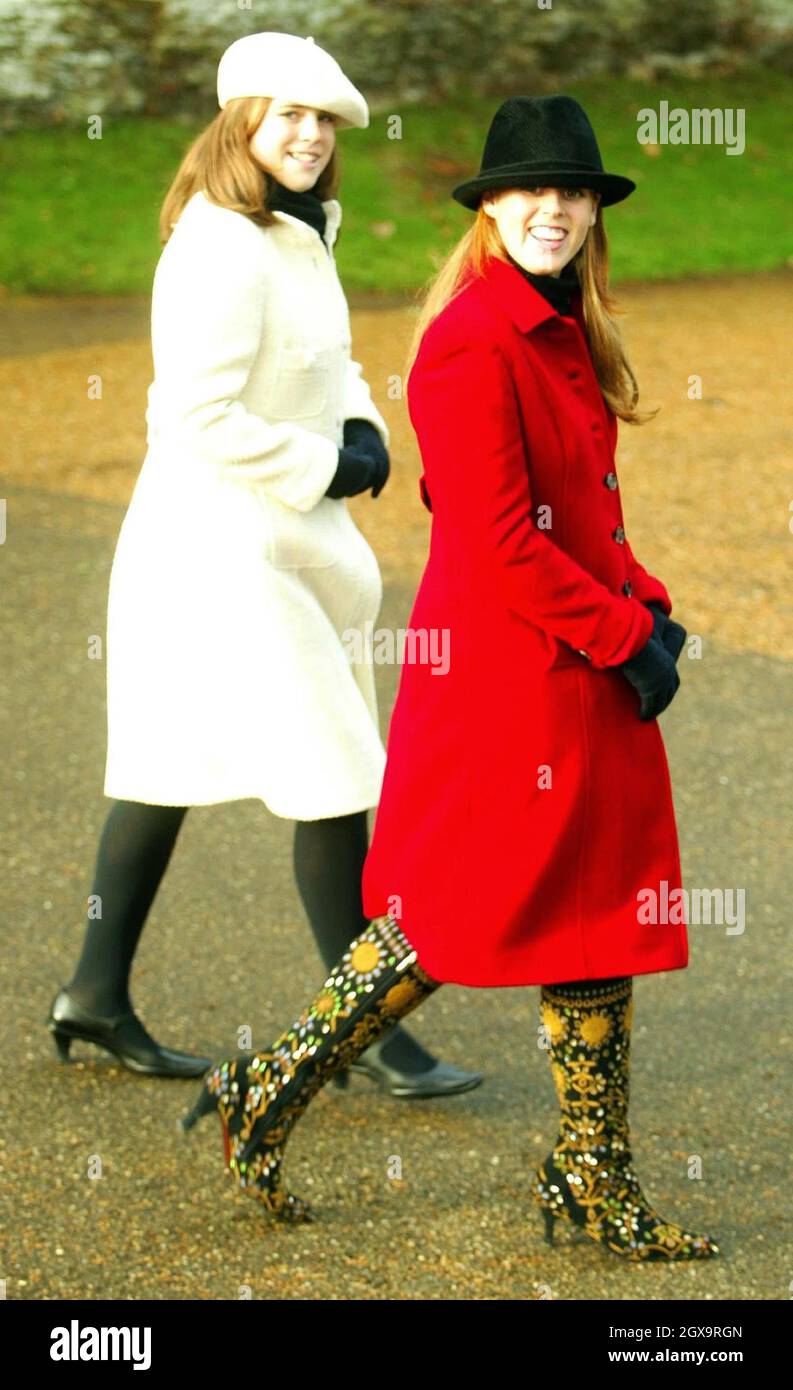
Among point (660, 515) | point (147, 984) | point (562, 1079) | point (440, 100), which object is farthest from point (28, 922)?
point (440, 100)

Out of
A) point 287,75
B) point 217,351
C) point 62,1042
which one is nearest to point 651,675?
point 217,351

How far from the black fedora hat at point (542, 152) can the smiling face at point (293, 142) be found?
23.9 inches

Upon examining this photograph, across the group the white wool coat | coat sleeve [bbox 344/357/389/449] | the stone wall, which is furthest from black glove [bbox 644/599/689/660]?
the stone wall

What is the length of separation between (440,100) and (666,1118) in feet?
48.8

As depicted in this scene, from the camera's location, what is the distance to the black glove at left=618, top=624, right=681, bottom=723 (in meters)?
3.25

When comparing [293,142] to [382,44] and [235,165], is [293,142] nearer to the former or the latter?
[235,165]

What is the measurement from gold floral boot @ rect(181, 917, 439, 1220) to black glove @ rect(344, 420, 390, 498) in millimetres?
1005

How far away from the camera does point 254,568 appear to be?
3898mm

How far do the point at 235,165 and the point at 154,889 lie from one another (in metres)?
1.42

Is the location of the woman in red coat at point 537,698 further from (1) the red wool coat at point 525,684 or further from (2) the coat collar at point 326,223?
(2) the coat collar at point 326,223

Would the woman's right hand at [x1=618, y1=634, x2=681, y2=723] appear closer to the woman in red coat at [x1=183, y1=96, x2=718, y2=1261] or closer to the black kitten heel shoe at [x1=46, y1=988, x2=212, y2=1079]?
the woman in red coat at [x1=183, y1=96, x2=718, y2=1261]

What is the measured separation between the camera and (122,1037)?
13.8ft

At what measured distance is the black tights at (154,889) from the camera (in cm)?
404

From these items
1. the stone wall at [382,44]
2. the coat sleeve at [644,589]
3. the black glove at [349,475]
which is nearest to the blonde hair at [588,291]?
the coat sleeve at [644,589]
